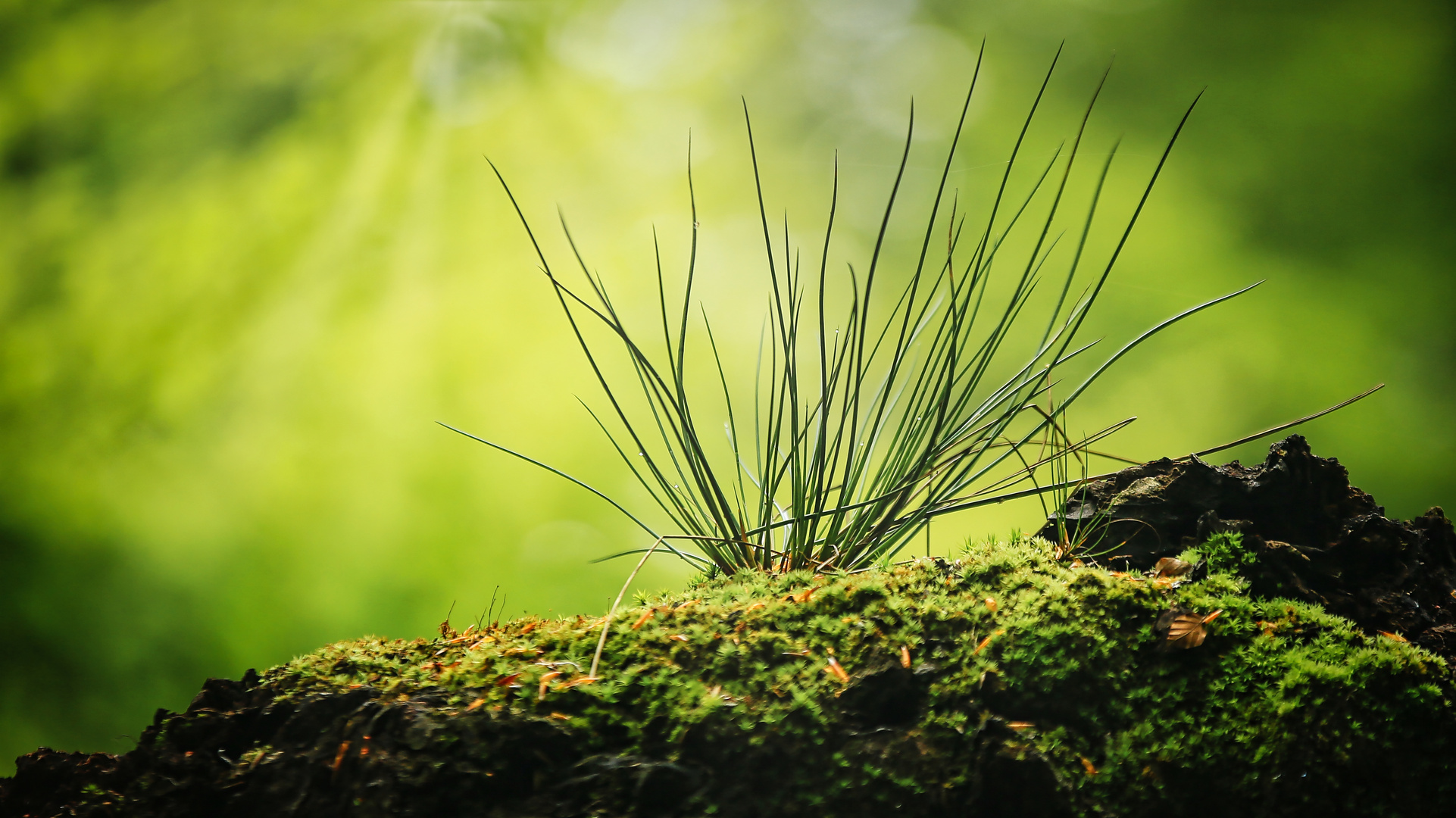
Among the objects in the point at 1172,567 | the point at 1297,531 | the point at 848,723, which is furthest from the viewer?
the point at 1297,531

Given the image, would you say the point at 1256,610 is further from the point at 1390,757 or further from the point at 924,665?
the point at 924,665

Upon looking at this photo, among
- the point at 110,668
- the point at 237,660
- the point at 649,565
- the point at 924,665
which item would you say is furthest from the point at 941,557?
the point at 110,668

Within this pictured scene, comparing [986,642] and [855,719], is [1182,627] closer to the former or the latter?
[986,642]

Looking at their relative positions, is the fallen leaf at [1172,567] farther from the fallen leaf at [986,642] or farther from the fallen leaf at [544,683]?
the fallen leaf at [544,683]

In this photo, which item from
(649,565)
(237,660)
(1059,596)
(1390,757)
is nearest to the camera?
(1390,757)

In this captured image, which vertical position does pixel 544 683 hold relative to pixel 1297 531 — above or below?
below

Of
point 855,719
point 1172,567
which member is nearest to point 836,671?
point 855,719

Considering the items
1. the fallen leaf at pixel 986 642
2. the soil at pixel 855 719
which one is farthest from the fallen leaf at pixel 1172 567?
the fallen leaf at pixel 986 642
